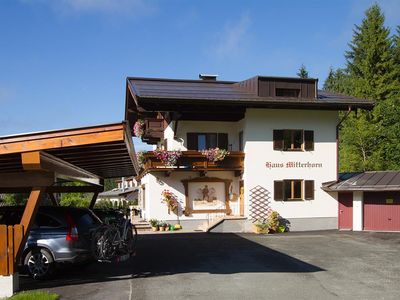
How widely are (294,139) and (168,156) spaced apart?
6.71 m

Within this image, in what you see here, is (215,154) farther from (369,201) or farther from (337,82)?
(337,82)

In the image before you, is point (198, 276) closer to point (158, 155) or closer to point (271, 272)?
point (271, 272)

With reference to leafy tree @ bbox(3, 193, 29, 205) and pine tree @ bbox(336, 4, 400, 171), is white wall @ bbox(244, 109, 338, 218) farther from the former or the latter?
leafy tree @ bbox(3, 193, 29, 205)

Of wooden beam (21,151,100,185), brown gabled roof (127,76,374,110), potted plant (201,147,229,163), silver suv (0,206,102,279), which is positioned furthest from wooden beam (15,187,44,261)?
potted plant (201,147,229,163)

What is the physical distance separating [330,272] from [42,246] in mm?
6624

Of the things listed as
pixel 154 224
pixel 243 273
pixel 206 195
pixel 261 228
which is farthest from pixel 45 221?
pixel 206 195

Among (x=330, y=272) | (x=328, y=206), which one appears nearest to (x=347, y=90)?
(x=328, y=206)

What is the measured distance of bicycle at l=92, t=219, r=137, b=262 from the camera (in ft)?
32.5

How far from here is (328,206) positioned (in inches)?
978

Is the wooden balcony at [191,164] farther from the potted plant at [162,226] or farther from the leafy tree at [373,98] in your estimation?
the leafy tree at [373,98]

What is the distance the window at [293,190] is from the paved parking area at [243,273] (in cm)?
593

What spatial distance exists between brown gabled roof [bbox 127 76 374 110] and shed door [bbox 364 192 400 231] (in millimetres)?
4792

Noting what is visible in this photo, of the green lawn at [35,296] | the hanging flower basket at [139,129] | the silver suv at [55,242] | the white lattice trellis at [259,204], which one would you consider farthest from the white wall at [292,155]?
the green lawn at [35,296]

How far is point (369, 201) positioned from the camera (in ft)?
78.3
